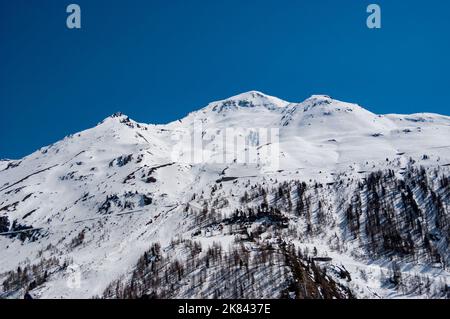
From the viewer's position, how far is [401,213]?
182m

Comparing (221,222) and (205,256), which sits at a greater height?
(221,222)

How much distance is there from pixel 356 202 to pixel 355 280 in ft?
233

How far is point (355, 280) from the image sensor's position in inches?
5236

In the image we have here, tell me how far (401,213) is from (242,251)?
75071 mm

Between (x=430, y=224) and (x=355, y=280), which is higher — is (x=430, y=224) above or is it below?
above

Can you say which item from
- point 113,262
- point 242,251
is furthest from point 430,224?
point 113,262

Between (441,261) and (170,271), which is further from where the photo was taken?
(441,261)

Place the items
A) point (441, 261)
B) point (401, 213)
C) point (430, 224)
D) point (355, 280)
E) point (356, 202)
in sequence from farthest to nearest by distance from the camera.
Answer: point (356, 202) < point (401, 213) < point (430, 224) < point (441, 261) < point (355, 280)
